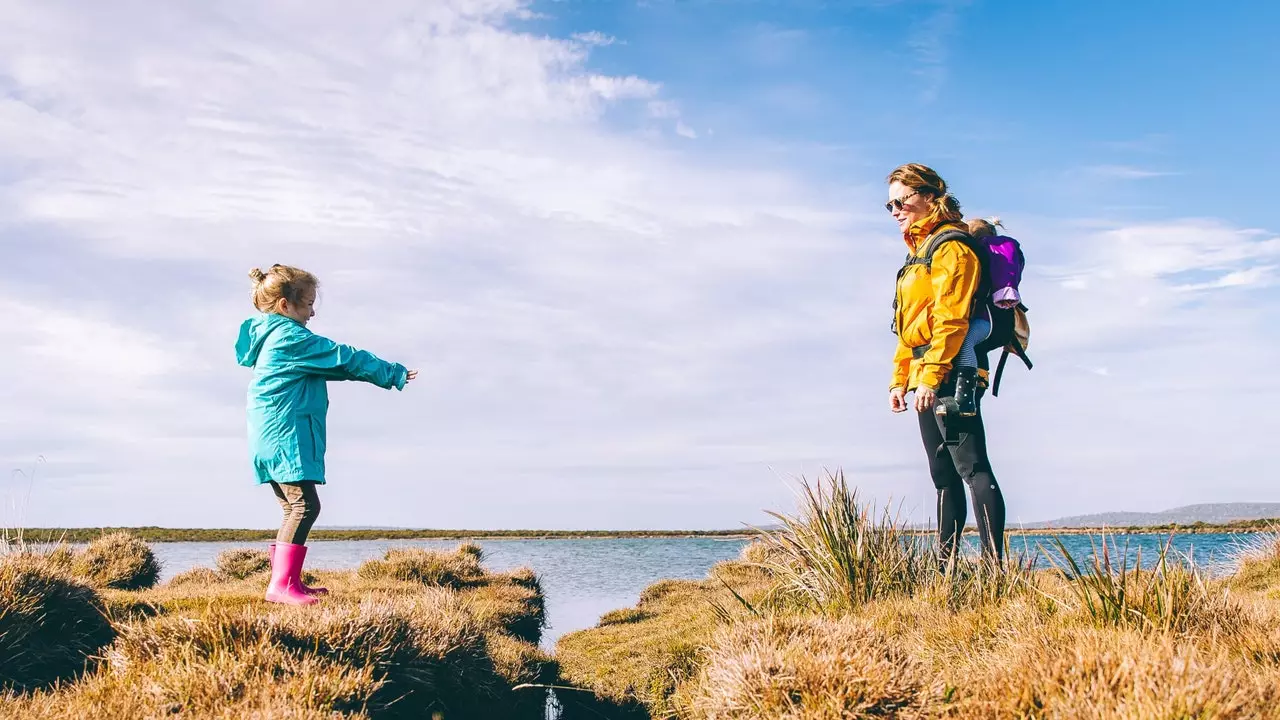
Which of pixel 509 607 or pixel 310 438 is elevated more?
pixel 310 438

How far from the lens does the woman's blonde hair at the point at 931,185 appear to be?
17.5ft

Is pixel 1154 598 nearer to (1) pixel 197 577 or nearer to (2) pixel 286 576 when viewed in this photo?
(2) pixel 286 576

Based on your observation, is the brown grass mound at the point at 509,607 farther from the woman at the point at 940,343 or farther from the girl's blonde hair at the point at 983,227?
the girl's blonde hair at the point at 983,227

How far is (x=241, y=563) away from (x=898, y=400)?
10898 millimetres

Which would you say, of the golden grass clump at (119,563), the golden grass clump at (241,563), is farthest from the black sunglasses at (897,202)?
the golden grass clump at (241,563)

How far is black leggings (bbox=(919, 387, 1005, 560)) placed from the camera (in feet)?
16.3

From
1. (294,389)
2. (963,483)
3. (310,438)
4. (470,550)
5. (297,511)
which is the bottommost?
(470,550)

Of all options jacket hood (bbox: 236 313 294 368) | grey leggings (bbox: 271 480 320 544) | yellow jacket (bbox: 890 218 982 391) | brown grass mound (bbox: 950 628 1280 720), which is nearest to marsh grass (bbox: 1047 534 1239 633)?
brown grass mound (bbox: 950 628 1280 720)

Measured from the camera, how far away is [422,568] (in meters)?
10.3

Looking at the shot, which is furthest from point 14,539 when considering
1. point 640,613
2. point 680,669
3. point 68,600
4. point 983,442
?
point 983,442

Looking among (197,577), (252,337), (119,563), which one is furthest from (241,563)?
(252,337)

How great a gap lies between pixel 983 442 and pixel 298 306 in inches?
204

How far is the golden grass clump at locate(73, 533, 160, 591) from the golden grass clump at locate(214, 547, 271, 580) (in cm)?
91

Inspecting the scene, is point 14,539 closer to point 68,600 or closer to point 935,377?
point 68,600
